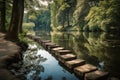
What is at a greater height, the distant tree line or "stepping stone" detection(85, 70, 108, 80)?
the distant tree line

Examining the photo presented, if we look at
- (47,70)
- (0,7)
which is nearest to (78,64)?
(47,70)

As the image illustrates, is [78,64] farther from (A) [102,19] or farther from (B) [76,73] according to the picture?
(A) [102,19]

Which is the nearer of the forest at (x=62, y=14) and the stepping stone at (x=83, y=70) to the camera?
the stepping stone at (x=83, y=70)

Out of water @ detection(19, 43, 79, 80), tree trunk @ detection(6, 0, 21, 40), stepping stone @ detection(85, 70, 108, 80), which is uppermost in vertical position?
tree trunk @ detection(6, 0, 21, 40)

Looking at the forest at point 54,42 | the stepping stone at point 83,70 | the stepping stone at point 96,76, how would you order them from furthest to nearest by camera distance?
the forest at point 54,42
the stepping stone at point 83,70
the stepping stone at point 96,76

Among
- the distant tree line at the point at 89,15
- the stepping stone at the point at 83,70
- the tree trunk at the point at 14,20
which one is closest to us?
the stepping stone at the point at 83,70

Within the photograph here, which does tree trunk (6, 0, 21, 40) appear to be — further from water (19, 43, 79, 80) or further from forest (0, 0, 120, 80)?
water (19, 43, 79, 80)

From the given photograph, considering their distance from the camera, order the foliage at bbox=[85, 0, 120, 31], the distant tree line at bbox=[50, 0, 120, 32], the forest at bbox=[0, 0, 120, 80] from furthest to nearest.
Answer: the distant tree line at bbox=[50, 0, 120, 32] < the foliage at bbox=[85, 0, 120, 31] < the forest at bbox=[0, 0, 120, 80]

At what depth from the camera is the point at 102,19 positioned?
3194cm

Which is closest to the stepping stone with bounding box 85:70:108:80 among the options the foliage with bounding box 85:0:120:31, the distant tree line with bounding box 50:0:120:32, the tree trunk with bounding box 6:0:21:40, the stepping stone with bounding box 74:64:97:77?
the stepping stone with bounding box 74:64:97:77

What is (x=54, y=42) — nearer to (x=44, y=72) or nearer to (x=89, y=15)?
(x=44, y=72)

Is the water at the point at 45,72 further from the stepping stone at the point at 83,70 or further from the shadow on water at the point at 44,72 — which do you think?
the stepping stone at the point at 83,70

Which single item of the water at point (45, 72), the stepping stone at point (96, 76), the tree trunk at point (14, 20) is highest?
the tree trunk at point (14, 20)

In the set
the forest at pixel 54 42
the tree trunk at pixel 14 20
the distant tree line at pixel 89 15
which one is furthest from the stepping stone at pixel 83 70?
the distant tree line at pixel 89 15
